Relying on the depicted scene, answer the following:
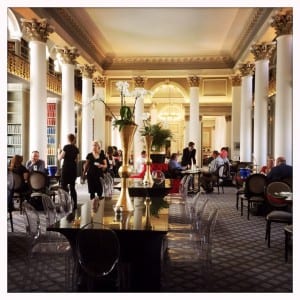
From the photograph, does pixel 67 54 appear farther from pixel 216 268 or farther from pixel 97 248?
pixel 97 248

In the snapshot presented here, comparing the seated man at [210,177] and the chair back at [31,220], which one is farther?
the seated man at [210,177]

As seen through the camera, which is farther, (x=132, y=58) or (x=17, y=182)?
(x=132, y=58)

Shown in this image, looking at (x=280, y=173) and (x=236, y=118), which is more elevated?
(x=236, y=118)

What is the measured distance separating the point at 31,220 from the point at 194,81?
15.4 metres

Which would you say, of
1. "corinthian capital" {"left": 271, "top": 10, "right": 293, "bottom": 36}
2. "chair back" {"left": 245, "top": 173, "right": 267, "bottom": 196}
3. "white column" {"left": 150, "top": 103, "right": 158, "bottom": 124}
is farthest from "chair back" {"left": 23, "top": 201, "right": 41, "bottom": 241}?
"white column" {"left": 150, "top": 103, "right": 158, "bottom": 124}

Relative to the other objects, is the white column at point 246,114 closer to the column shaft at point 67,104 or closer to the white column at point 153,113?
the column shaft at point 67,104

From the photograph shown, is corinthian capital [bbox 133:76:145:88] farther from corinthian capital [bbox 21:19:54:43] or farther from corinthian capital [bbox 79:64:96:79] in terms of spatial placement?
corinthian capital [bbox 21:19:54:43]

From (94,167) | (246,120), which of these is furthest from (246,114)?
(94,167)

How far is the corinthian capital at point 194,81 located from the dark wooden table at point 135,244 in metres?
15.2

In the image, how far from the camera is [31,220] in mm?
4109

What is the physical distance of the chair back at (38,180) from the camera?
837 centimetres

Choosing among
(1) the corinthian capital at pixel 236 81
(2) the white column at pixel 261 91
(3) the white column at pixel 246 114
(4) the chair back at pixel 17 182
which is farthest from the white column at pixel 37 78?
(1) the corinthian capital at pixel 236 81
